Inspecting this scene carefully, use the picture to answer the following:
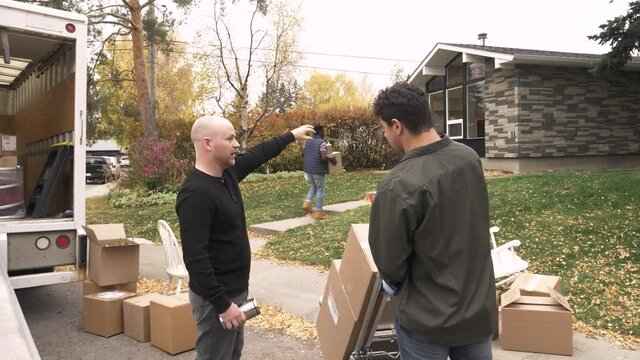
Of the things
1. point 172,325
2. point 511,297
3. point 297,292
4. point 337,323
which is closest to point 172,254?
point 172,325

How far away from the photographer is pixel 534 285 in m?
4.14

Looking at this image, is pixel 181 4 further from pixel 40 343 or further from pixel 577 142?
pixel 40 343

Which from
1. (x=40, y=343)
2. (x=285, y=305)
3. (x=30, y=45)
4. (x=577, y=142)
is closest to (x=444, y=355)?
(x=285, y=305)

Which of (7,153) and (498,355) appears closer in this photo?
(498,355)

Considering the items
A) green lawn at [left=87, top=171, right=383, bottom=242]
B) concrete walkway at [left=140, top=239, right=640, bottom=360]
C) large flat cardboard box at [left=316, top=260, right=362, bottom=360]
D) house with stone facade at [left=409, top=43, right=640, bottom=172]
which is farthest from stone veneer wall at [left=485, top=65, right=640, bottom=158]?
large flat cardboard box at [left=316, top=260, right=362, bottom=360]

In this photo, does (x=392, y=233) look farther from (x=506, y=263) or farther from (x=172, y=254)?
(x=172, y=254)

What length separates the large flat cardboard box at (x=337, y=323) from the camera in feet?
8.81

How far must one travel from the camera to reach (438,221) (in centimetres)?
183

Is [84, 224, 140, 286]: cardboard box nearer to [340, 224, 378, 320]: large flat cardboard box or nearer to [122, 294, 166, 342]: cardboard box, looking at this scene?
[122, 294, 166, 342]: cardboard box

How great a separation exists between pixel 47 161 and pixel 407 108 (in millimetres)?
4626

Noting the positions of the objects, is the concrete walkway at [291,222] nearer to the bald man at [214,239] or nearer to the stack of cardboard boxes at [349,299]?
the stack of cardboard boxes at [349,299]

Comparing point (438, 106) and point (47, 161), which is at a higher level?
point (438, 106)

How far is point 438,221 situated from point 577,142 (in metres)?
15.1

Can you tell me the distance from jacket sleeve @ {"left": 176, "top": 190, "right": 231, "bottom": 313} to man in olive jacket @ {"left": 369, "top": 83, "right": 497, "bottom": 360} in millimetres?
859
